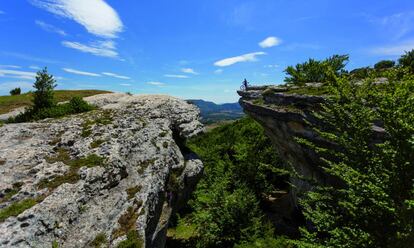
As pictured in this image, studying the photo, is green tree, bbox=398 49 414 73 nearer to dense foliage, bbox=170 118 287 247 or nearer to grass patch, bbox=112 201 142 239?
dense foliage, bbox=170 118 287 247

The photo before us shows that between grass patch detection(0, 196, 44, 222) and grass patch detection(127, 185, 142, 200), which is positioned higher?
grass patch detection(0, 196, 44, 222)

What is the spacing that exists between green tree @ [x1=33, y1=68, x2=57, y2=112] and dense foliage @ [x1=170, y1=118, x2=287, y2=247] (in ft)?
55.1

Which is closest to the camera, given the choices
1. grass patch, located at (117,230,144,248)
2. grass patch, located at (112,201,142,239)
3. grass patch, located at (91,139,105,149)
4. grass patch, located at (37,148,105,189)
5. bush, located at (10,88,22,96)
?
grass patch, located at (117,230,144,248)

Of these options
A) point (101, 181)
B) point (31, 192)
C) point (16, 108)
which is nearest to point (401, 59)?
point (101, 181)

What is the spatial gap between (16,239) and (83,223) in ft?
9.75

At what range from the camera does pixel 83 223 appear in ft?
47.1

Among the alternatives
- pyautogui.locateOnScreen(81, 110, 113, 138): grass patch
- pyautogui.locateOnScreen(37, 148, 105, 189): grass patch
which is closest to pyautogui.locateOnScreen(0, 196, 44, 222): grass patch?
pyautogui.locateOnScreen(37, 148, 105, 189): grass patch

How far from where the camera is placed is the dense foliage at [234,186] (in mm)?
26681

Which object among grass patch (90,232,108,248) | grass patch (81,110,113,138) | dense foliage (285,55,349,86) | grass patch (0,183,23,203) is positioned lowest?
grass patch (90,232,108,248)

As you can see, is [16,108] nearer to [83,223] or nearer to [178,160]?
[178,160]

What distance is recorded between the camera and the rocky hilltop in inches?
532

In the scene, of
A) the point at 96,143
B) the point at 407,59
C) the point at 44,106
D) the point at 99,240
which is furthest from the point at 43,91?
the point at 407,59

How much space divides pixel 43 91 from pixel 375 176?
80.1 ft

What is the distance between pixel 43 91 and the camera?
24484mm
